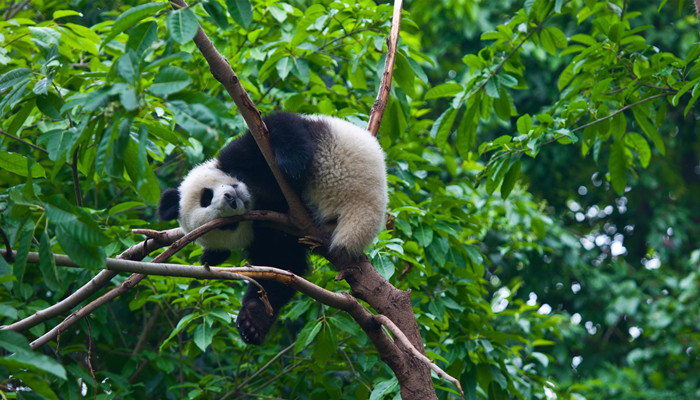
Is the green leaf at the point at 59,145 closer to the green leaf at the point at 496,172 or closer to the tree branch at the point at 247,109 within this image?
the tree branch at the point at 247,109

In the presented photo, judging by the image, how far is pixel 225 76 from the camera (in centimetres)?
231

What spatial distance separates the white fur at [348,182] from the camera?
3.14 meters

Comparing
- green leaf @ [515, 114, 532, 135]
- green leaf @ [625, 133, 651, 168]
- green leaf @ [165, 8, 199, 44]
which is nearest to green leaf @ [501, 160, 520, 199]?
green leaf @ [515, 114, 532, 135]

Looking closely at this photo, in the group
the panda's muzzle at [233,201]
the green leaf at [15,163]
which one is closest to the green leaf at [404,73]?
the panda's muzzle at [233,201]

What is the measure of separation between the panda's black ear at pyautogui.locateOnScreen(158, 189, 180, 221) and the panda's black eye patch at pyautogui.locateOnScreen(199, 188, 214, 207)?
183mm

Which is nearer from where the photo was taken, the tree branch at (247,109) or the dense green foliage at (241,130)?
the dense green foliage at (241,130)

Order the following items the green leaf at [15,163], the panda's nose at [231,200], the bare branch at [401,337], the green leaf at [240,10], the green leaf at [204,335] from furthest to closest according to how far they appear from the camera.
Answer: the green leaf at [204,335] < the panda's nose at [231,200] < the green leaf at [15,163] < the bare branch at [401,337] < the green leaf at [240,10]

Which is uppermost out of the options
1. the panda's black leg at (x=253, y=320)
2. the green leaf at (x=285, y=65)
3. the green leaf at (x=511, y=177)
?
the green leaf at (x=285, y=65)

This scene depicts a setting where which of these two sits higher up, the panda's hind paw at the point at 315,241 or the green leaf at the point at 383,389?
the panda's hind paw at the point at 315,241

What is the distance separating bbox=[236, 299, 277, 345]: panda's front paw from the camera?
10.8ft

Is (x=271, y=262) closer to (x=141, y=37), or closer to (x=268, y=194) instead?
(x=268, y=194)

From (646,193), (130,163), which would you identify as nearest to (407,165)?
(130,163)

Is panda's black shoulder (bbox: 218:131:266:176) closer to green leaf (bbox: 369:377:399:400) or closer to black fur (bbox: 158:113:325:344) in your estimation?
black fur (bbox: 158:113:325:344)

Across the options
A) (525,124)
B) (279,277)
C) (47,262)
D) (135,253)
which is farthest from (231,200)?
(525,124)
